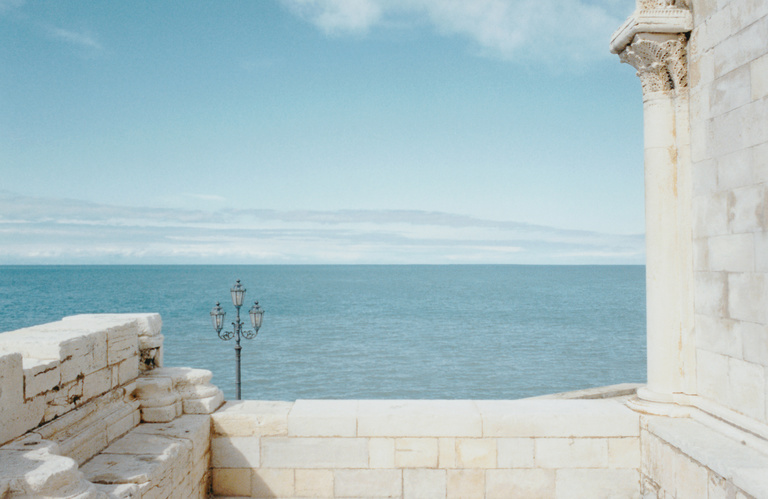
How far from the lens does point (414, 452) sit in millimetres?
5457

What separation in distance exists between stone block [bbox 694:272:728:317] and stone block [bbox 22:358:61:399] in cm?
534

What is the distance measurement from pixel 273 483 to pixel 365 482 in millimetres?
895

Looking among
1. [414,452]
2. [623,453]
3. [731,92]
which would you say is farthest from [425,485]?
[731,92]

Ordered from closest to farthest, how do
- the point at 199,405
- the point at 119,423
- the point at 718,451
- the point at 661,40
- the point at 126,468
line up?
the point at 126,468 → the point at 718,451 → the point at 119,423 → the point at 661,40 → the point at 199,405

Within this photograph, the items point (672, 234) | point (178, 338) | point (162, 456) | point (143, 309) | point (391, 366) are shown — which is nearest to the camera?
point (162, 456)

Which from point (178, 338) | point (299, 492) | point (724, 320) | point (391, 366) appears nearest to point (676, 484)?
point (724, 320)

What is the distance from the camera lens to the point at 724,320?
4738 mm

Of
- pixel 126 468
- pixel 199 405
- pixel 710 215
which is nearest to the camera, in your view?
pixel 126 468

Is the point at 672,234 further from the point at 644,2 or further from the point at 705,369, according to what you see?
the point at 644,2

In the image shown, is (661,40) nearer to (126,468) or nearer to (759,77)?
(759,77)

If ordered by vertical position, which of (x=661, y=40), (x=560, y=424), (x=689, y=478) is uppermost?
(x=661, y=40)

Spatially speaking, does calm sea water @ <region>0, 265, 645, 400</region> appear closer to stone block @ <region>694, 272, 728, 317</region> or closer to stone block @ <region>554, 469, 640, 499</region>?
stone block @ <region>554, 469, 640, 499</region>

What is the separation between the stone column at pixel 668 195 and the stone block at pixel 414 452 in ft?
7.14

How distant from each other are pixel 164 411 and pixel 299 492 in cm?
153
